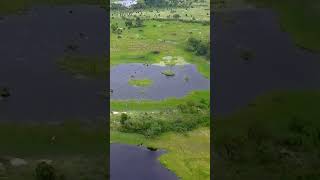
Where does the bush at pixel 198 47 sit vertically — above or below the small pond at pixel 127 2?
below

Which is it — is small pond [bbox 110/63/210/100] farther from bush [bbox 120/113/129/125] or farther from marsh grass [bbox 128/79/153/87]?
bush [bbox 120/113/129/125]

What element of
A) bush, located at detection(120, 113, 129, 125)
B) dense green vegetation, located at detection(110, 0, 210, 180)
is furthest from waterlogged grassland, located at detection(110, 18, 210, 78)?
bush, located at detection(120, 113, 129, 125)
